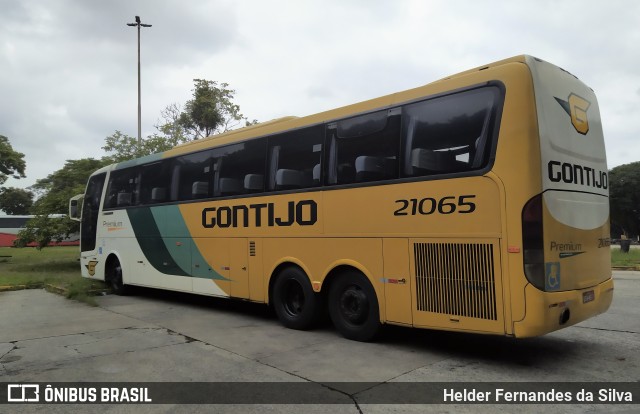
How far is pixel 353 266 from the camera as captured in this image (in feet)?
21.3

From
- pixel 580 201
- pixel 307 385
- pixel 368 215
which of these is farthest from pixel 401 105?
pixel 307 385

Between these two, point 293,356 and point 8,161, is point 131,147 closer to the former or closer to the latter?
point 8,161

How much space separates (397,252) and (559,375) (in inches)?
86.3

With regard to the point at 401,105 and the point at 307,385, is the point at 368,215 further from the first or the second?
the point at 307,385

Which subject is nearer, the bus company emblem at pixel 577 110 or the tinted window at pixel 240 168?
the bus company emblem at pixel 577 110

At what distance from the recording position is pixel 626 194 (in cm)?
4850

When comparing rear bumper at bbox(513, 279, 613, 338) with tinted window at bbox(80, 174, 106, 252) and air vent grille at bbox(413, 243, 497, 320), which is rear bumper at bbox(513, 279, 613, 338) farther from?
tinted window at bbox(80, 174, 106, 252)

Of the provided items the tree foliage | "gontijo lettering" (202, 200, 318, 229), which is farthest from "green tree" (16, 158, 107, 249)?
"gontijo lettering" (202, 200, 318, 229)

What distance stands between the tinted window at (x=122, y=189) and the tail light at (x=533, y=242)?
29.2 ft

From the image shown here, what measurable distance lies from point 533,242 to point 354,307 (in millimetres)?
2647

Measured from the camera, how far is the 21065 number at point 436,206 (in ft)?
17.3

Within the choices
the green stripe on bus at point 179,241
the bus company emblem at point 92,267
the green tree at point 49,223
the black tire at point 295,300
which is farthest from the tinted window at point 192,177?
the green tree at point 49,223

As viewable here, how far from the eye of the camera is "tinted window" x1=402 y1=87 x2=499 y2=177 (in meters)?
5.24

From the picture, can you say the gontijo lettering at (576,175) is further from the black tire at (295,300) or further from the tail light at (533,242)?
the black tire at (295,300)
